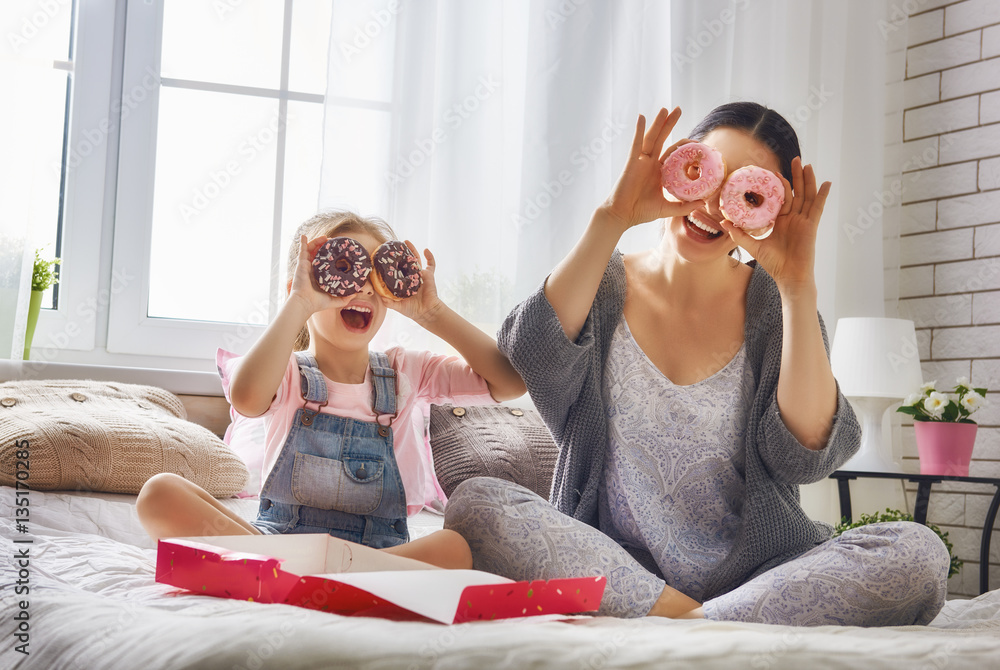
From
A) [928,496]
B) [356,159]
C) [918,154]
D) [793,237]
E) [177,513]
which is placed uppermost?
[918,154]

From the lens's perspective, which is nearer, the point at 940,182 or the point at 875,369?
the point at 875,369

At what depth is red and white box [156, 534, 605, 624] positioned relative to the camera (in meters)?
0.73

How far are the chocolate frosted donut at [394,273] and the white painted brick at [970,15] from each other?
2.07 m

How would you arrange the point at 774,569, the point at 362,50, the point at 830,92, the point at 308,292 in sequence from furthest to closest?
the point at 830,92
the point at 362,50
the point at 308,292
the point at 774,569

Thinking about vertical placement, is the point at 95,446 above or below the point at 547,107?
below

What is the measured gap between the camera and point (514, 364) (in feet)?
4.06

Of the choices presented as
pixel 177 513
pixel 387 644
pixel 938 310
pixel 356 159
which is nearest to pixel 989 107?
pixel 938 310

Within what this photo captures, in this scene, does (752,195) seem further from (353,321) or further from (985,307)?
(985,307)

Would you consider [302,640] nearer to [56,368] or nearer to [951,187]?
[56,368]


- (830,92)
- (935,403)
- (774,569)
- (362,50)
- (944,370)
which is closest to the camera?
(774,569)

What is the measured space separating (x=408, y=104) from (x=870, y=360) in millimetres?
1368

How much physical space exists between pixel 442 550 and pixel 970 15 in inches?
94.2

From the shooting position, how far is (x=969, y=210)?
2486 millimetres

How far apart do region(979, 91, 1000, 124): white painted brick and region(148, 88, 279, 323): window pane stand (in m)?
1.99
